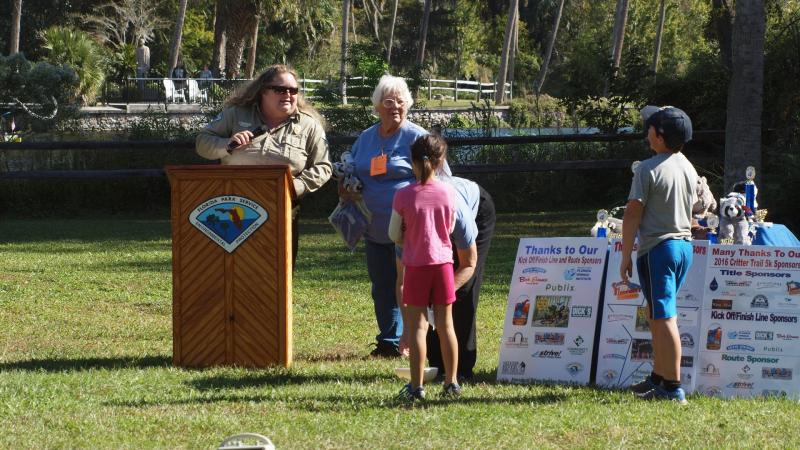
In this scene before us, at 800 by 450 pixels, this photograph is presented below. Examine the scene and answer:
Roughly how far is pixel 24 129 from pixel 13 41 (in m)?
23.4

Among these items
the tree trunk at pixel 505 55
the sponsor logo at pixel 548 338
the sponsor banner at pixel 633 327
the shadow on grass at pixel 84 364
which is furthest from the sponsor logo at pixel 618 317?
the tree trunk at pixel 505 55

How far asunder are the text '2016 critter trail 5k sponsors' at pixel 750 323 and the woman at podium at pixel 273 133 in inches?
105

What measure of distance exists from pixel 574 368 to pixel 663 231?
1243 millimetres

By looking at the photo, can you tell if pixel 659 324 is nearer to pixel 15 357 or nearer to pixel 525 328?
pixel 525 328

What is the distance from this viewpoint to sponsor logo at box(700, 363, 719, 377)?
6.75 meters

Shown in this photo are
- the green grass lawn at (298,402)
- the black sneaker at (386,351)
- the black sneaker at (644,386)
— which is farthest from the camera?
the black sneaker at (386,351)

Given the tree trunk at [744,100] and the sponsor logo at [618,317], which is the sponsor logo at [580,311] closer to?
the sponsor logo at [618,317]

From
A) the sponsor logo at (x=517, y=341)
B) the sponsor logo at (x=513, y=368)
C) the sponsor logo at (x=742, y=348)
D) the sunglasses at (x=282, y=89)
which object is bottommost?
the sponsor logo at (x=513, y=368)

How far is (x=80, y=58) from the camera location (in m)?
41.0

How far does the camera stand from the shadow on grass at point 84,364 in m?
7.47

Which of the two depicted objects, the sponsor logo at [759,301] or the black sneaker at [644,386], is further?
the sponsor logo at [759,301]

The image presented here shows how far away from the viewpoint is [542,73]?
6862 cm

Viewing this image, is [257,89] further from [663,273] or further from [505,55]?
[505,55]

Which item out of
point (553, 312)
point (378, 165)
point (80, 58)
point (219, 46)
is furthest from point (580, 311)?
point (219, 46)
